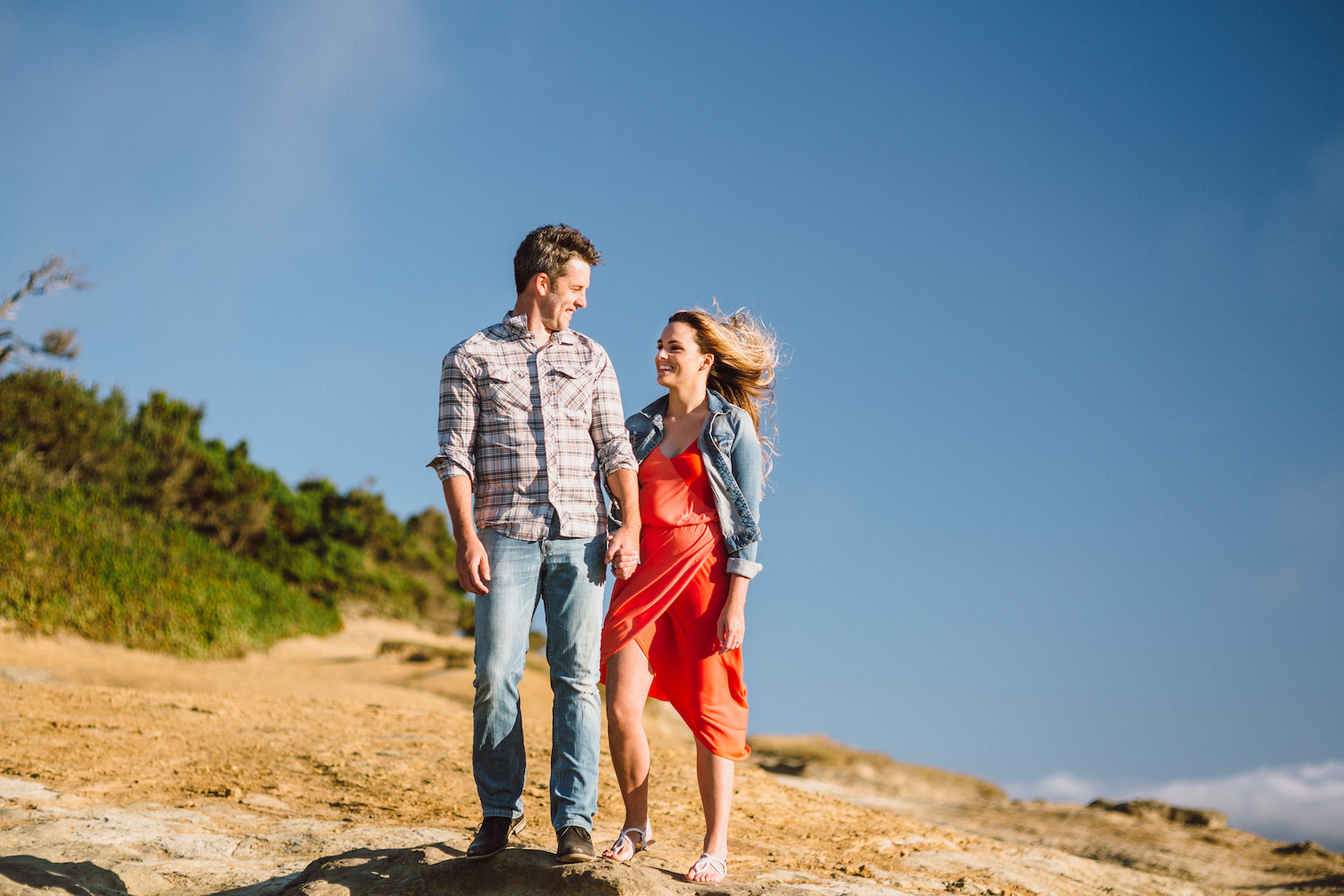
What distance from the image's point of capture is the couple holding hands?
3.24 metres

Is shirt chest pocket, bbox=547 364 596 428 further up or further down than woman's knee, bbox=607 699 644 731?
further up

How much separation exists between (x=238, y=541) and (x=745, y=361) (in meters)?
18.1

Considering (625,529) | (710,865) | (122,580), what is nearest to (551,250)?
(625,529)

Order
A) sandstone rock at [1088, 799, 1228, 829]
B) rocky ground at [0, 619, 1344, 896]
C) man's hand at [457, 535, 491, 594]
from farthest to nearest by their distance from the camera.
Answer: sandstone rock at [1088, 799, 1228, 829] < rocky ground at [0, 619, 1344, 896] < man's hand at [457, 535, 491, 594]

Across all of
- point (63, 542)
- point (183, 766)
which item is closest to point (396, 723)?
point (183, 766)

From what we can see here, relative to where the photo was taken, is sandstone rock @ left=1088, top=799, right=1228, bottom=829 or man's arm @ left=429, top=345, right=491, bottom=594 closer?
man's arm @ left=429, top=345, right=491, bottom=594

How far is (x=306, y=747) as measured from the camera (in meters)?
7.11

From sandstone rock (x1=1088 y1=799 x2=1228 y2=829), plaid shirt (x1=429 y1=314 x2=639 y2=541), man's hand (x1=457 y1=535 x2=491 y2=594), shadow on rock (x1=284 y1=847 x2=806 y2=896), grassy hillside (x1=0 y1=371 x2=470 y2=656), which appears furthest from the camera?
grassy hillside (x1=0 y1=371 x2=470 y2=656)

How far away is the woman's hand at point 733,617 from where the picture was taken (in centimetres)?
348

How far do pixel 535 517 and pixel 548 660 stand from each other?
0.49 m

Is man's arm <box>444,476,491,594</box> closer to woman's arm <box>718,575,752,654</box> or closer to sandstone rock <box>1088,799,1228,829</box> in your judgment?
woman's arm <box>718,575,752,654</box>

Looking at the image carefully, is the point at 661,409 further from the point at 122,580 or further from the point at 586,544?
the point at 122,580

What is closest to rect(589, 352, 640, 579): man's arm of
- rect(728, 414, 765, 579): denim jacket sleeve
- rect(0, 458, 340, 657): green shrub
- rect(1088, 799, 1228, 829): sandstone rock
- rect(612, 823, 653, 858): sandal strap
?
rect(728, 414, 765, 579): denim jacket sleeve

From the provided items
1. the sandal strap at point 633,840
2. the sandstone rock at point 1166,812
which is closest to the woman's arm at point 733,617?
the sandal strap at point 633,840
